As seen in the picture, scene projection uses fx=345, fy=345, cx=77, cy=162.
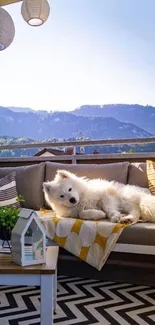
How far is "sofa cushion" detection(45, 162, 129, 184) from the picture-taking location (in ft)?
9.79

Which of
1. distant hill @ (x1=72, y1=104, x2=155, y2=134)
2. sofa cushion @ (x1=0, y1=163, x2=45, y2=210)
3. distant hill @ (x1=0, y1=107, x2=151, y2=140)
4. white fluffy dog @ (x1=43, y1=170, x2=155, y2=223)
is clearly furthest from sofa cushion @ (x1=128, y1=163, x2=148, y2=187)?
distant hill @ (x1=72, y1=104, x2=155, y2=134)

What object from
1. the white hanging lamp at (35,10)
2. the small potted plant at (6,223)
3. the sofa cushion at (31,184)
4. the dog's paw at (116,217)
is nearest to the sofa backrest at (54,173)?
the sofa cushion at (31,184)

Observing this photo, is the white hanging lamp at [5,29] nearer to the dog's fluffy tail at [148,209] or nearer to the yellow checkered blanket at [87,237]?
the yellow checkered blanket at [87,237]

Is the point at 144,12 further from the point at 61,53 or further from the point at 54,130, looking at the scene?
the point at 54,130

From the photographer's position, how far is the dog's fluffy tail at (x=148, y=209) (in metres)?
2.40

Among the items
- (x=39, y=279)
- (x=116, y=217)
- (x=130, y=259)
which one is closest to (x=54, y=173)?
(x=116, y=217)

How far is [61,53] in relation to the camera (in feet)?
18.8

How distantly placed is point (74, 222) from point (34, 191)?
2.90 feet

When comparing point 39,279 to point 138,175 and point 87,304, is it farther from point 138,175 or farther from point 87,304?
→ point 138,175

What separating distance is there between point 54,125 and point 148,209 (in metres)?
4.33

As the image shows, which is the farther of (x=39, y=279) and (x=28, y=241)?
(x=28, y=241)

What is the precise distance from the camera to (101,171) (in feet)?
10.00

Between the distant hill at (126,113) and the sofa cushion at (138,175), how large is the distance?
10.4 ft

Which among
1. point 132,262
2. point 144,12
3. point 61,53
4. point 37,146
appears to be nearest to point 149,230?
point 132,262
